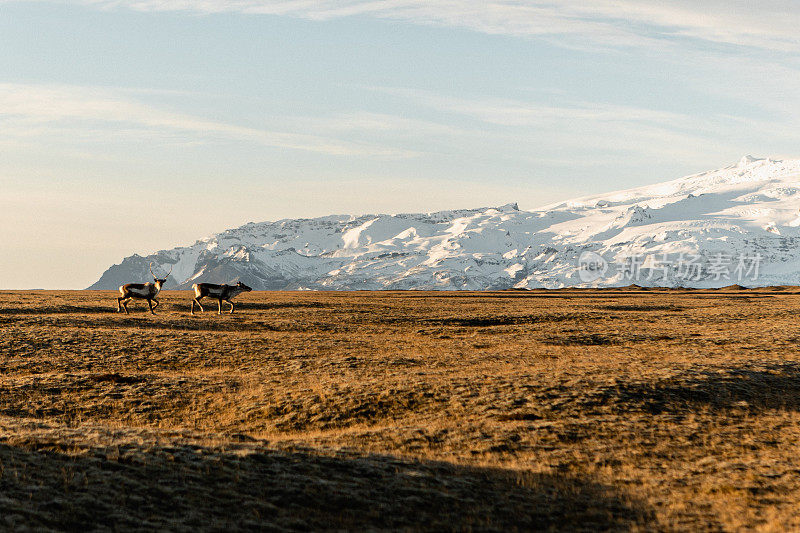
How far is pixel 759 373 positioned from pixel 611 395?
888 cm

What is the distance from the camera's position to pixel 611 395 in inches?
1033

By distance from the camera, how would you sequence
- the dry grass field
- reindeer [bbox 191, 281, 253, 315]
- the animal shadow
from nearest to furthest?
the animal shadow < the dry grass field < reindeer [bbox 191, 281, 253, 315]

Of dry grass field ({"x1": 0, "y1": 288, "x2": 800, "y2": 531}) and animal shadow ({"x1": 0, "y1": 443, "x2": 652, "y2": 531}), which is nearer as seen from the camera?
animal shadow ({"x1": 0, "y1": 443, "x2": 652, "y2": 531})

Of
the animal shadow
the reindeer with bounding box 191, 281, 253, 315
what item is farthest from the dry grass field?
the reindeer with bounding box 191, 281, 253, 315

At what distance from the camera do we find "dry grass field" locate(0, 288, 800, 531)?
14227 millimetres

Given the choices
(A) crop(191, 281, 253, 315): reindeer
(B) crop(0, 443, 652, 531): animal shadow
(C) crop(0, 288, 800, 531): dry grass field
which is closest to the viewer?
(B) crop(0, 443, 652, 531): animal shadow

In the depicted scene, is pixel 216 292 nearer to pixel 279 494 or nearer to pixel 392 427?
pixel 392 427

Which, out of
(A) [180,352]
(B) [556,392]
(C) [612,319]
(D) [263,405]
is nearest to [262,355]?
(A) [180,352]

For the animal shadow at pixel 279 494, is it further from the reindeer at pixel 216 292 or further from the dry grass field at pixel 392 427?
the reindeer at pixel 216 292

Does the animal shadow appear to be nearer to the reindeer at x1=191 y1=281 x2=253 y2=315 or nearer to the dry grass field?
the dry grass field

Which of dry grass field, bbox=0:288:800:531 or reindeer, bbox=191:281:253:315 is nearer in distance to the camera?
dry grass field, bbox=0:288:800:531

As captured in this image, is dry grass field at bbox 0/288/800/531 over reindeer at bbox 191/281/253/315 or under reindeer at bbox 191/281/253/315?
under

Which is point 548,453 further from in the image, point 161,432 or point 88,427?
point 88,427

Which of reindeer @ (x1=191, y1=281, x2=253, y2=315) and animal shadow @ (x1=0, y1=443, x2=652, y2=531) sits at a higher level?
reindeer @ (x1=191, y1=281, x2=253, y2=315)
